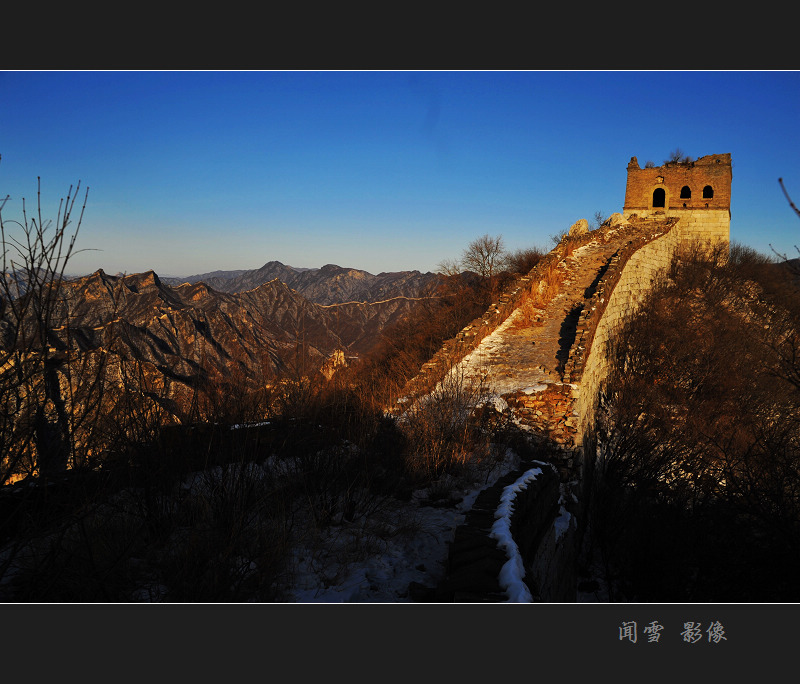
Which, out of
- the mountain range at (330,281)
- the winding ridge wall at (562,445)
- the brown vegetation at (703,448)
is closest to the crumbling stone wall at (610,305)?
the winding ridge wall at (562,445)

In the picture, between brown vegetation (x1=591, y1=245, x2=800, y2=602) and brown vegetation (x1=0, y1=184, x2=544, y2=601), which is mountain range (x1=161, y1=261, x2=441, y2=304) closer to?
brown vegetation (x1=591, y1=245, x2=800, y2=602)

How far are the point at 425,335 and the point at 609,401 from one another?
20.0ft

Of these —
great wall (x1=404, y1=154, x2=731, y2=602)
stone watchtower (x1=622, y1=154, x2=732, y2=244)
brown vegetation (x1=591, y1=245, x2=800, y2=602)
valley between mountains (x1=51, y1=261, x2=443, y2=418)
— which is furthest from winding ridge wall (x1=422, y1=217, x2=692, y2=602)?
stone watchtower (x1=622, y1=154, x2=732, y2=244)

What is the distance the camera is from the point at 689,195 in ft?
73.3

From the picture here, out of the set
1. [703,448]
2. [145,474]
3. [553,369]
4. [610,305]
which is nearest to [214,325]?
[553,369]

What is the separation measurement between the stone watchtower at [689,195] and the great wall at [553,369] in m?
0.12

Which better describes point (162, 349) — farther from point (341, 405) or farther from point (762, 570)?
point (762, 570)

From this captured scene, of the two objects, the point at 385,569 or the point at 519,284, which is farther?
the point at 519,284

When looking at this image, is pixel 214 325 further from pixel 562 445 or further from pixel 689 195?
pixel 689 195

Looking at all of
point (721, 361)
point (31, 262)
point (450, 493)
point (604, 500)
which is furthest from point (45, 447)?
point (721, 361)

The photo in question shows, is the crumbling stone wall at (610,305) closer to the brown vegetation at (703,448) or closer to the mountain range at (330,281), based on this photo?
the brown vegetation at (703,448)

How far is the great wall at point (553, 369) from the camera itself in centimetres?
351

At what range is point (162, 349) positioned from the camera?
43.1 feet

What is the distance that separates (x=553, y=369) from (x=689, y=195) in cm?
1847
